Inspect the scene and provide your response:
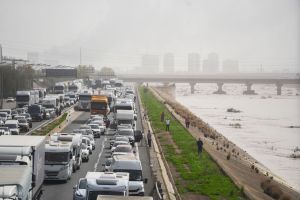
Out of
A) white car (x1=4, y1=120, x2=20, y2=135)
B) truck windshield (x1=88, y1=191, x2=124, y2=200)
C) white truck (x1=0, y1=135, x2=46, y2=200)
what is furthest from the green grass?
white car (x1=4, y1=120, x2=20, y2=135)

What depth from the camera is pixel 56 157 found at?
27.8 m

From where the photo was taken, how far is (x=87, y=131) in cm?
4675

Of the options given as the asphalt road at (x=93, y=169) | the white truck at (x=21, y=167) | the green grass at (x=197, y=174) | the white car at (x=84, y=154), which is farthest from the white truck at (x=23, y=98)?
the white truck at (x=21, y=167)

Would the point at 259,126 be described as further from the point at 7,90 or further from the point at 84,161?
the point at 84,161

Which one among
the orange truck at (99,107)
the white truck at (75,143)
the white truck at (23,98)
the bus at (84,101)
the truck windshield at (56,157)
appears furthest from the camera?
the bus at (84,101)

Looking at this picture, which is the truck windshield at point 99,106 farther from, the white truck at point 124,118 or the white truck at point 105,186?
the white truck at point 105,186

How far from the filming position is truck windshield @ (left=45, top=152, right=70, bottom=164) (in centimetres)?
2756

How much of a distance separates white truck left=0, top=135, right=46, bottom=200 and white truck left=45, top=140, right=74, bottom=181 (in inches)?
202

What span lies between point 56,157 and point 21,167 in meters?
9.77

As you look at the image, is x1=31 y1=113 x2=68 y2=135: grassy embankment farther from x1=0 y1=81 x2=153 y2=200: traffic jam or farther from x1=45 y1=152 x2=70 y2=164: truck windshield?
x1=45 y1=152 x2=70 y2=164: truck windshield

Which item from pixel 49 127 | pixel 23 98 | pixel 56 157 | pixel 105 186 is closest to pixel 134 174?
pixel 56 157

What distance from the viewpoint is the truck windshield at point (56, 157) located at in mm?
27562

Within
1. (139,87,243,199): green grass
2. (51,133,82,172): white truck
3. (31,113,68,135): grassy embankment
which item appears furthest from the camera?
(31,113,68,135): grassy embankment

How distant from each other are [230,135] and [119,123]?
3334cm
